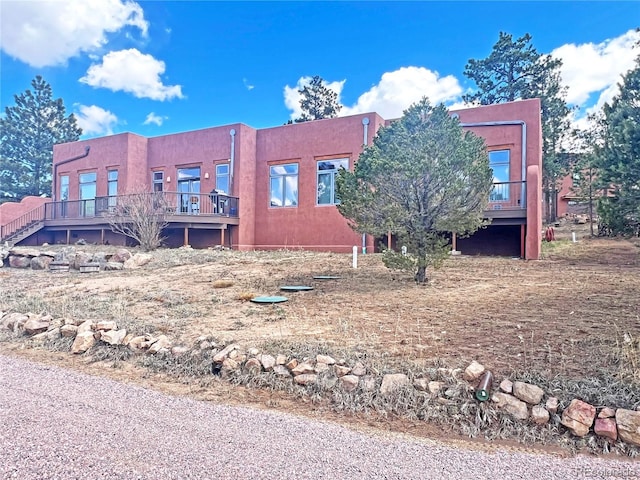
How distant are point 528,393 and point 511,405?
0.16m

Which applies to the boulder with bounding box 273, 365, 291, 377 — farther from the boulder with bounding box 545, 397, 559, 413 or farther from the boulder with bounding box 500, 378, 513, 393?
the boulder with bounding box 545, 397, 559, 413

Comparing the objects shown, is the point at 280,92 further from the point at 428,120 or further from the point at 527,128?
the point at 428,120

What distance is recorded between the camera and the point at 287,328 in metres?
4.47

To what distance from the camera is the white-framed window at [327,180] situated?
13.8 meters

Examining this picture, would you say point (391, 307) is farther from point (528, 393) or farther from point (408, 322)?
point (528, 393)

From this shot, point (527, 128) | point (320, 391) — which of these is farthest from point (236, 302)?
point (527, 128)

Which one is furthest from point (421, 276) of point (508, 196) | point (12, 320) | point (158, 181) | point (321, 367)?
point (158, 181)

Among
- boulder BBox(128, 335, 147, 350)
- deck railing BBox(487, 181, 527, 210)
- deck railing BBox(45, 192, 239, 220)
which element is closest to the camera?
boulder BBox(128, 335, 147, 350)

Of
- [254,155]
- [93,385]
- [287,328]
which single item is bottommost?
[93,385]

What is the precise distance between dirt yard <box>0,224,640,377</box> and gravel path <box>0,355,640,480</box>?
0.98 m

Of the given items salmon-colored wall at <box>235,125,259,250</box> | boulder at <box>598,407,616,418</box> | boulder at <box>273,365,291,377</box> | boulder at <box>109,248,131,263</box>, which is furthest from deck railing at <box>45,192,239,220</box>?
boulder at <box>598,407,616,418</box>

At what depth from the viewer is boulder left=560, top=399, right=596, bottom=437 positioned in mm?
2527

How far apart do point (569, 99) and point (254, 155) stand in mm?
17121

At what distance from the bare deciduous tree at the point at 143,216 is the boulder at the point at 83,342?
832cm
